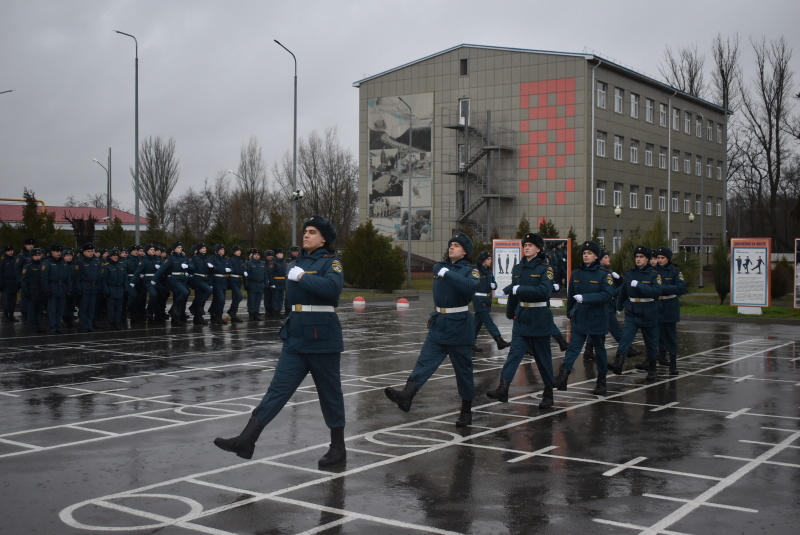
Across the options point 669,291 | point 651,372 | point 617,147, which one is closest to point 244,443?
point 651,372

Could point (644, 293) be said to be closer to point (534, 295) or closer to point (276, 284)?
point (534, 295)

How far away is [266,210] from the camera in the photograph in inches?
2773

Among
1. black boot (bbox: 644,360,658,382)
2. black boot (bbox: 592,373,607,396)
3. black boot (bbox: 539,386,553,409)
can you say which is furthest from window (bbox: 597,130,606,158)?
black boot (bbox: 539,386,553,409)

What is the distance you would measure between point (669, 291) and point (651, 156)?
54821 millimetres

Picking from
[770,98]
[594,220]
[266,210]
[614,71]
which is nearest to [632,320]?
[594,220]

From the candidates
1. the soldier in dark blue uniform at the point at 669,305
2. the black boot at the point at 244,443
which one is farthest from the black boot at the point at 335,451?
the soldier in dark blue uniform at the point at 669,305

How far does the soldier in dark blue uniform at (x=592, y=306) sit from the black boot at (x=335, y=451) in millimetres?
4726

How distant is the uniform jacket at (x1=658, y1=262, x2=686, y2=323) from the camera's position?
45.1 feet

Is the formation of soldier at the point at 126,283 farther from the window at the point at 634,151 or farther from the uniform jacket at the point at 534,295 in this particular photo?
the window at the point at 634,151

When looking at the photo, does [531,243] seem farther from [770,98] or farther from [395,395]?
[770,98]

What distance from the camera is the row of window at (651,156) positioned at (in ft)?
192

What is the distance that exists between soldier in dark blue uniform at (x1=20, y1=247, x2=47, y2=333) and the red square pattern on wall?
133 ft

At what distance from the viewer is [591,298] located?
1170cm

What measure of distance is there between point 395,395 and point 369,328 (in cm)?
1345
